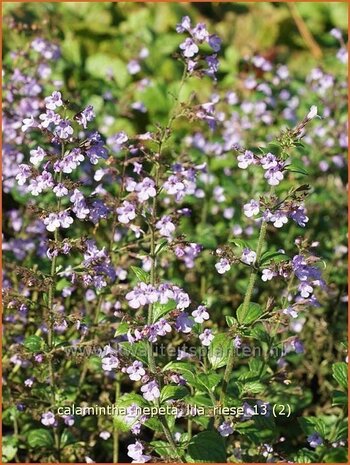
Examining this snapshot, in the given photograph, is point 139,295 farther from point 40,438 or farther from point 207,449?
point 40,438

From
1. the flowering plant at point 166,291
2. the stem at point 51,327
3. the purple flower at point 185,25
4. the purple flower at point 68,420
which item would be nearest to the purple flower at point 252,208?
the flowering plant at point 166,291

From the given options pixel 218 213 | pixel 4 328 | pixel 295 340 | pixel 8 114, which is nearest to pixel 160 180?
pixel 295 340

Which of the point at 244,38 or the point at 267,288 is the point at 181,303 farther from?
the point at 244,38

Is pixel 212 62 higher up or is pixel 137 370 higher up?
pixel 212 62

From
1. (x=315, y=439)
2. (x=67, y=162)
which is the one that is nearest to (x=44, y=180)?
(x=67, y=162)

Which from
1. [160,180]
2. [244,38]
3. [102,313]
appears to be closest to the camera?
[160,180]

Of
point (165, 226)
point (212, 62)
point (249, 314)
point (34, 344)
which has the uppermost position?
point (212, 62)

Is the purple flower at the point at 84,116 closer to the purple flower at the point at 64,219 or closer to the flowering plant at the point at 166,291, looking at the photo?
the flowering plant at the point at 166,291
